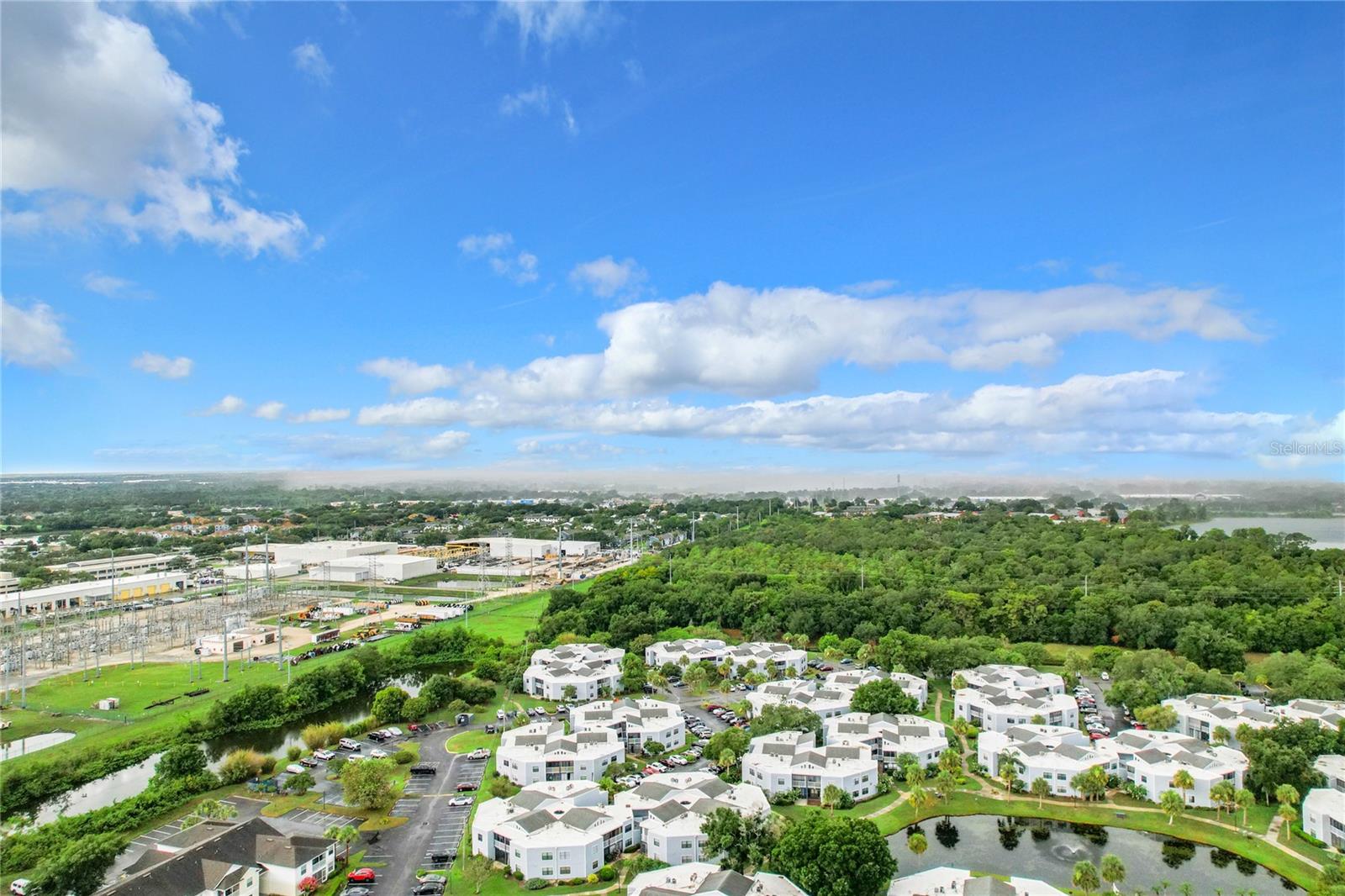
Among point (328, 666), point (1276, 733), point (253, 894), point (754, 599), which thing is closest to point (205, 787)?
point (253, 894)

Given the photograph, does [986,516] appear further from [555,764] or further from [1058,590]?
[555,764]

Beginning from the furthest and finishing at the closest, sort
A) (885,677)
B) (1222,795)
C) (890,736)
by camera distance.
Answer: (885,677), (890,736), (1222,795)

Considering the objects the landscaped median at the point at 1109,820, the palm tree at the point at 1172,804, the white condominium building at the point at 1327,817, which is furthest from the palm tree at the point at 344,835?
the white condominium building at the point at 1327,817

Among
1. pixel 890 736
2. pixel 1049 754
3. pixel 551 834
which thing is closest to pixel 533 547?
pixel 890 736

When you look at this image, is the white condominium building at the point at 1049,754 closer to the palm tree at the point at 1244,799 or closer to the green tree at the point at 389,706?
the palm tree at the point at 1244,799

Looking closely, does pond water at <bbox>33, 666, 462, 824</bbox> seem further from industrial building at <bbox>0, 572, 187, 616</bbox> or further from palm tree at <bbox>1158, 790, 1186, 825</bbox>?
palm tree at <bbox>1158, 790, 1186, 825</bbox>

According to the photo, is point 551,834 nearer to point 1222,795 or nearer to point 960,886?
point 960,886

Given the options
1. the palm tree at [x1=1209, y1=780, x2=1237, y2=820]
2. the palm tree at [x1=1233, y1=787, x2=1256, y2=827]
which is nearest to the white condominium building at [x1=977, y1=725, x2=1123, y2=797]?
the palm tree at [x1=1209, y1=780, x2=1237, y2=820]
